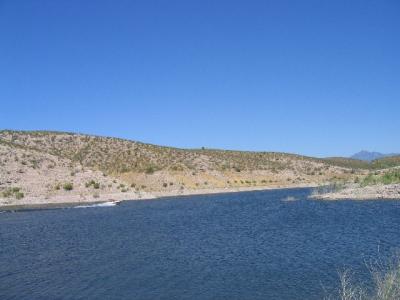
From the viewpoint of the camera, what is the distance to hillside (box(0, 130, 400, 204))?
247 feet

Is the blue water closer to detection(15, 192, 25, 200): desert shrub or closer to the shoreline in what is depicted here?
the shoreline

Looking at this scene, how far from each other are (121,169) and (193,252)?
70.6m

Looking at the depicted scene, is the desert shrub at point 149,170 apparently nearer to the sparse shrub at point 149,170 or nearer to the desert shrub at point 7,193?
the sparse shrub at point 149,170

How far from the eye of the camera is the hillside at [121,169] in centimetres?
7519

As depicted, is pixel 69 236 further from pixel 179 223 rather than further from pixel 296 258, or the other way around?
pixel 296 258

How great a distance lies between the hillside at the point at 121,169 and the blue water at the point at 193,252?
22.3 meters

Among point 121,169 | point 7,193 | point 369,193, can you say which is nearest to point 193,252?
point 369,193

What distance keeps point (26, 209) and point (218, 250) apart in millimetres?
38010

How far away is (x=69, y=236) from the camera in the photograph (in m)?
39.5

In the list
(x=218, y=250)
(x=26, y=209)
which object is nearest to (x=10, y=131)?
(x=26, y=209)

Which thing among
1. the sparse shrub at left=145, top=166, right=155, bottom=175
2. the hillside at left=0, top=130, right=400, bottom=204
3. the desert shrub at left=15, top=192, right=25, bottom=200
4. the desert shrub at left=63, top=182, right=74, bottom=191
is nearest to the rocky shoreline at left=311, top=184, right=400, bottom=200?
the hillside at left=0, top=130, right=400, bottom=204

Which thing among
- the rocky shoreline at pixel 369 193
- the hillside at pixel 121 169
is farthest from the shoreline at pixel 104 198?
the rocky shoreline at pixel 369 193

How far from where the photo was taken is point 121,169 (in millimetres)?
99938

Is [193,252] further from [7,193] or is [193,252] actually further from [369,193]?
[7,193]
